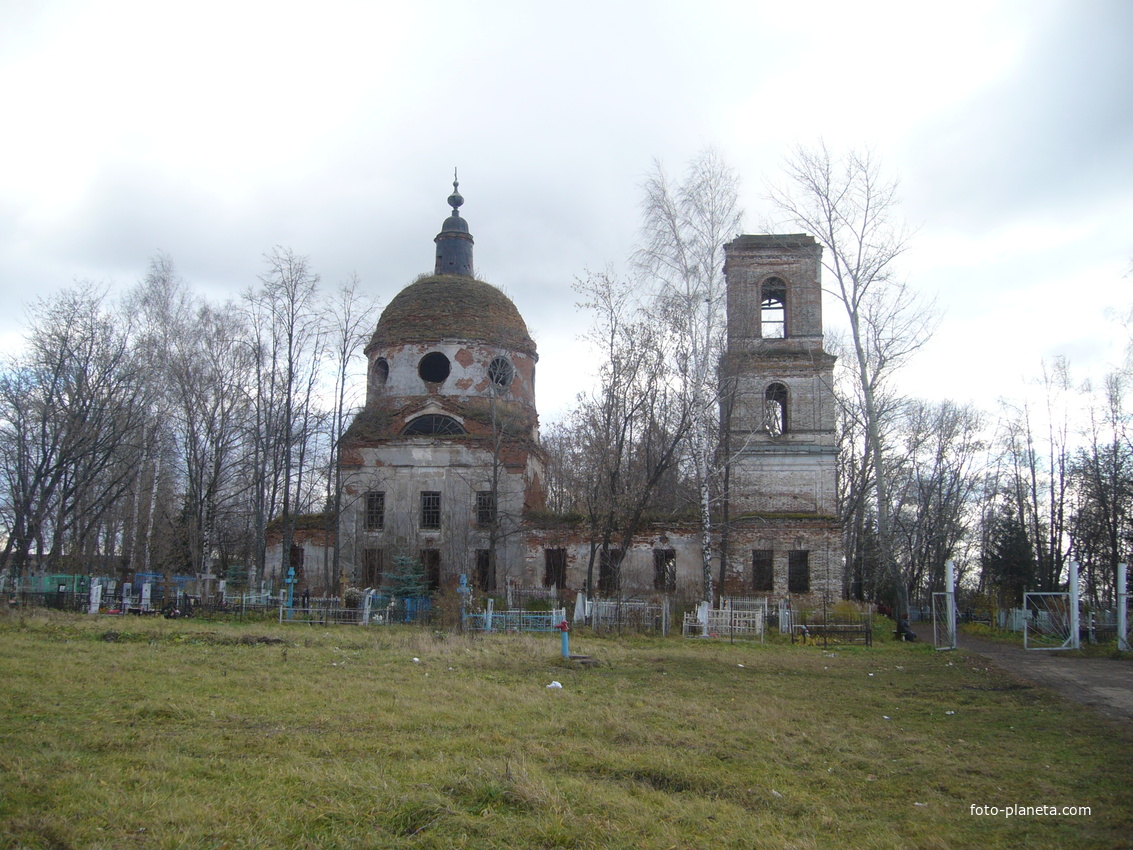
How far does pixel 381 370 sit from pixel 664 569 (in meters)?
13.3

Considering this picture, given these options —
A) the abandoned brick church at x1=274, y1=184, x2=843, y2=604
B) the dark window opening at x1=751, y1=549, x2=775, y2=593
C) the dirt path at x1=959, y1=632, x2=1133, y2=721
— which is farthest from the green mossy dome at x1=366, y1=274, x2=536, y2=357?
the dirt path at x1=959, y1=632, x2=1133, y2=721

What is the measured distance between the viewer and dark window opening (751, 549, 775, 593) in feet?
92.5

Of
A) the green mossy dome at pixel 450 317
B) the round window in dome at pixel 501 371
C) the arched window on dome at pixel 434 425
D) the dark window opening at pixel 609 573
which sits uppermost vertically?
the green mossy dome at pixel 450 317

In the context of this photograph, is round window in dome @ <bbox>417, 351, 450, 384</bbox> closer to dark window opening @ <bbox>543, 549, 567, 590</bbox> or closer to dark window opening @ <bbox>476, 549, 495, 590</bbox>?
dark window opening @ <bbox>476, 549, 495, 590</bbox>

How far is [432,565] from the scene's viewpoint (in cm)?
3042

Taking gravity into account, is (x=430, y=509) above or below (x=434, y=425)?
below

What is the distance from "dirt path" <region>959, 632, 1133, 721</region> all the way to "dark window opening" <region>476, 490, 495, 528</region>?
16507 mm

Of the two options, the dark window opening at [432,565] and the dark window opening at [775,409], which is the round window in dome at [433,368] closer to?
the dark window opening at [432,565]

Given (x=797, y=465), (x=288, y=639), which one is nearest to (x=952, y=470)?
(x=797, y=465)

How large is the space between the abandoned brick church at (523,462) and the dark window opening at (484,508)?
0.23ft

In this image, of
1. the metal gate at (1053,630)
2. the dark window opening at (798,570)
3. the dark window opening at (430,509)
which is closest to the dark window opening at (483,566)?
the dark window opening at (430,509)

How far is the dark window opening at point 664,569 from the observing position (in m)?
29.1

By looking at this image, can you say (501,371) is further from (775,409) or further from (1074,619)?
(1074,619)

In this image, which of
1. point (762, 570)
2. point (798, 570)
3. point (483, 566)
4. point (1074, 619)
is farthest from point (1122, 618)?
point (483, 566)
